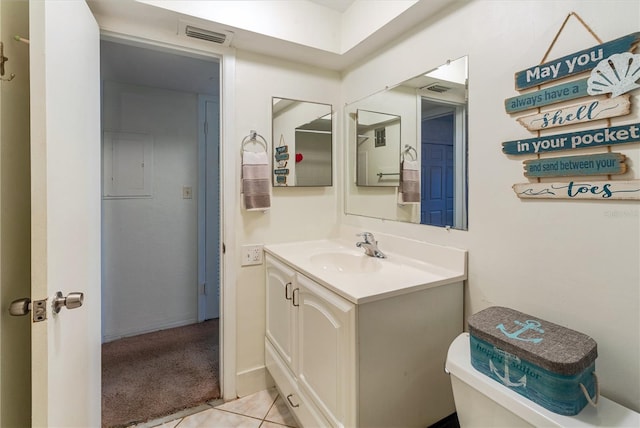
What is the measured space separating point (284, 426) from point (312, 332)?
68cm

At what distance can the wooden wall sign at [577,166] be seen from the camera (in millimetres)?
910

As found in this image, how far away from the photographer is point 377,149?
1.89 metres

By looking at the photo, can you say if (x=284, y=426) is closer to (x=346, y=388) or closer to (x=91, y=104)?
(x=346, y=388)

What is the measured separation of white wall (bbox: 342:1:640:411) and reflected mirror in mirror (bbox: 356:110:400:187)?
1.21 ft

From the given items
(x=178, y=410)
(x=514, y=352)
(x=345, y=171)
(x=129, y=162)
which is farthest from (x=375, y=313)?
(x=129, y=162)

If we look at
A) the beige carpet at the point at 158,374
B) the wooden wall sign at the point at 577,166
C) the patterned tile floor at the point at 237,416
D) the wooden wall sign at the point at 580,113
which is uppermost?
the wooden wall sign at the point at 580,113

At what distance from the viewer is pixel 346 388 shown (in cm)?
113

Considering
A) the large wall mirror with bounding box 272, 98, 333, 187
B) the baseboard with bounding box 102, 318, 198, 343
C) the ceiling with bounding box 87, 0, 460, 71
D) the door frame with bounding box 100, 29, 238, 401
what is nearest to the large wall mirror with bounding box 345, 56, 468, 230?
the large wall mirror with bounding box 272, 98, 333, 187

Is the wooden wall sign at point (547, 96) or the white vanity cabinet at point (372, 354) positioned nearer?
the wooden wall sign at point (547, 96)

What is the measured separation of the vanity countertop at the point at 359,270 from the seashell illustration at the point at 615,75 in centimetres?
78

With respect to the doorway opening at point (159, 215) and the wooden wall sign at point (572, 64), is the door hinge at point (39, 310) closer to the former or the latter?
the doorway opening at point (159, 215)

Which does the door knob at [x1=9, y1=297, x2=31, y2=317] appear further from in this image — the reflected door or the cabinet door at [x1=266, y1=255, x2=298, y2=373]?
the reflected door

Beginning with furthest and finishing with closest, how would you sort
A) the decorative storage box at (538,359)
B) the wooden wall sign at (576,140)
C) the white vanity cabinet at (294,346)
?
the white vanity cabinet at (294,346)
the wooden wall sign at (576,140)
the decorative storage box at (538,359)

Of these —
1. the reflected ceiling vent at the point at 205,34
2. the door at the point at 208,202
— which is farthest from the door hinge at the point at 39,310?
the door at the point at 208,202
